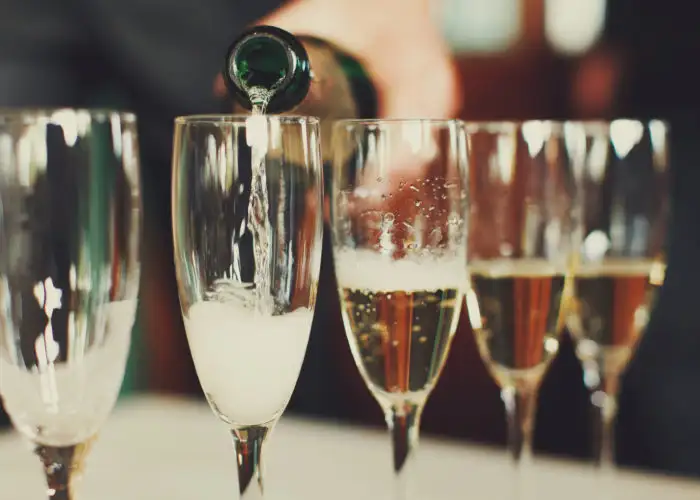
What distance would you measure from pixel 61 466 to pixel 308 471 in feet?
1.69

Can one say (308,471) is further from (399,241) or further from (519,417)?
(399,241)

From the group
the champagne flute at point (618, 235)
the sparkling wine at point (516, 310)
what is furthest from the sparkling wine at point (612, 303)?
the sparkling wine at point (516, 310)

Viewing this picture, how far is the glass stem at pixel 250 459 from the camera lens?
1.94ft

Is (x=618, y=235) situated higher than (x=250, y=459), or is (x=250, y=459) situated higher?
(x=618, y=235)

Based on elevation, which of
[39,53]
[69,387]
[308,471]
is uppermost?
[39,53]

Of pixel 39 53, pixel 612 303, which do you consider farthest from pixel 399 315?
pixel 39 53

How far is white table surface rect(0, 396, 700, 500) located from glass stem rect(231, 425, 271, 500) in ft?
1.14

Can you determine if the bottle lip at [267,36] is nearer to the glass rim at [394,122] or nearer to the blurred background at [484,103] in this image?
the glass rim at [394,122]

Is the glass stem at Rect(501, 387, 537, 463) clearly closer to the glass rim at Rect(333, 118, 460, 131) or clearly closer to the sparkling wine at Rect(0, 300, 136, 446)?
the glass rim at Rect(333, 118, 460, 131)

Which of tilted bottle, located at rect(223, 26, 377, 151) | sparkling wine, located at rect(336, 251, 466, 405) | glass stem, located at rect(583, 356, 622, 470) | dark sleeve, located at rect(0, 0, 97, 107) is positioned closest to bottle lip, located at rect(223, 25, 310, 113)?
tilted bottle, located at rect(223, 26, 377, 151)

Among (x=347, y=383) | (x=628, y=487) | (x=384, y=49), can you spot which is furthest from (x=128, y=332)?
(x=347, y=383)

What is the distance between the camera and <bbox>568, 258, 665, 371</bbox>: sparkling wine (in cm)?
93

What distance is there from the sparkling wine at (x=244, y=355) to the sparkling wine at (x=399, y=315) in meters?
0.08

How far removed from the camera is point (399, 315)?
66cm
